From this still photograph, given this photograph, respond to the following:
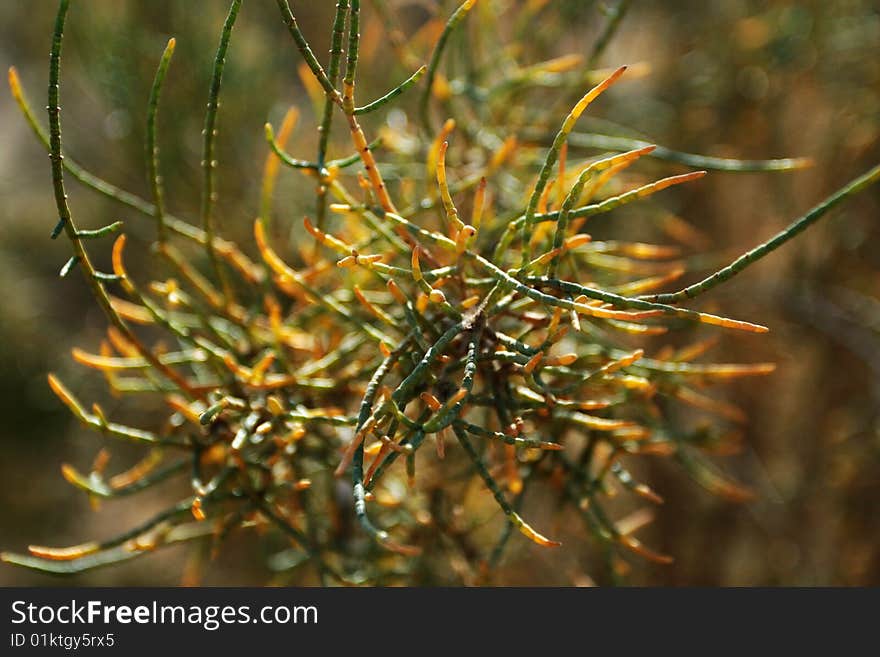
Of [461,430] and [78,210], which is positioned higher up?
[78,210]

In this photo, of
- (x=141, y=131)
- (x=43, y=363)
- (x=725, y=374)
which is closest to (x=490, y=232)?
(x=725, y=374)

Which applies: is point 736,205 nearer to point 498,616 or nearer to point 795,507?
point 795,507

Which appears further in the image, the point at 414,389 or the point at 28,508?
the point at 28,508

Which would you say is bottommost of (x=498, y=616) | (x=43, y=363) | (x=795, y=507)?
(x=498, y=616)

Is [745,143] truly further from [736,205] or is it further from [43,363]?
[43,363]

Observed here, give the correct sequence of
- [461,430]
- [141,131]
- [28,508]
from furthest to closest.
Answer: [28,508] → [141,131] → [461,430]

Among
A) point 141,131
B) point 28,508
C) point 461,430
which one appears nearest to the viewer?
point 461,430
